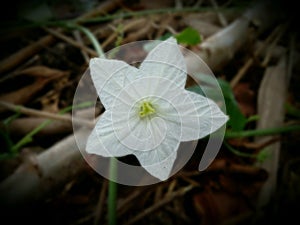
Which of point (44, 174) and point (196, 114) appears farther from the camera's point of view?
point (44, 174)

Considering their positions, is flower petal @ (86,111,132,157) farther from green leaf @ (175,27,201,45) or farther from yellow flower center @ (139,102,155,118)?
green leaf @ (175,27,201,45)

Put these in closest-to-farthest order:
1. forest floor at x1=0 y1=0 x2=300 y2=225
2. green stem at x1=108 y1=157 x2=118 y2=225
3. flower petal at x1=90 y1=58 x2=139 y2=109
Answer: flower petal at x1=90 y1=58 x2=139 y2=109 < green stem at x1=108 y1=157 x2=118 y2=225 < forest floor at x1=0 y1=0 x2=300 y2=225

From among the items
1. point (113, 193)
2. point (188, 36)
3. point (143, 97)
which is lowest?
point (113, 193)

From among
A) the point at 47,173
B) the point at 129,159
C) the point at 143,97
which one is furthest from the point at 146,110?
the point at 47,173

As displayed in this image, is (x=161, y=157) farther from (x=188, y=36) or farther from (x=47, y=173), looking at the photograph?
(x=188, y=36)

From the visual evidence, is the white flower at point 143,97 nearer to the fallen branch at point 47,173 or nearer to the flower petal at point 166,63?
the flower petal at point 166,63

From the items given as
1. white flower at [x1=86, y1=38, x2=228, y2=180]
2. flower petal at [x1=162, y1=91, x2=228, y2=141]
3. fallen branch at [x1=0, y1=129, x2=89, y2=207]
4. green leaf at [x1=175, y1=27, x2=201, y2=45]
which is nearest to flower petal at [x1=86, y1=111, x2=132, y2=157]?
white flower at [x1=86, y1=38, x2=228, y2=180]

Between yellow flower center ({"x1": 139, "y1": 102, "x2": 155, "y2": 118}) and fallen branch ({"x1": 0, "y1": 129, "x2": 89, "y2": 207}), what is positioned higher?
yellow flower center ({"x1": 139, "y1": 102, "x2": 155, "y2": 118})

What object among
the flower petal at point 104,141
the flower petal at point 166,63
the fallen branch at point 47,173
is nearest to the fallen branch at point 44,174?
the fallen branch at point 47,173
